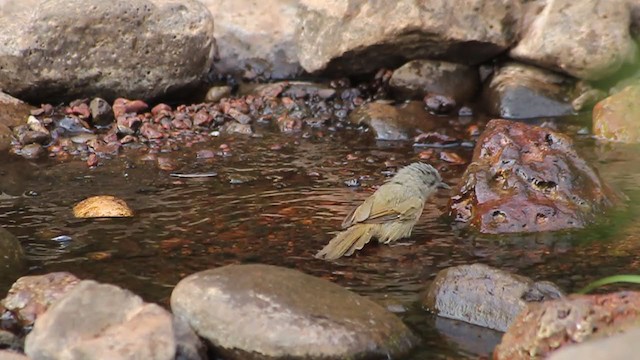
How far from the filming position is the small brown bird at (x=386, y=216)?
6406 millimetres

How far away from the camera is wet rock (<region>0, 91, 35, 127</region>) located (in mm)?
9492

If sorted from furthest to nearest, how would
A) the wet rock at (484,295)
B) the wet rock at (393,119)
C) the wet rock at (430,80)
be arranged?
the wet rock at (430,80) → the wet rock at (393,119) → the wet rock at (484,295)

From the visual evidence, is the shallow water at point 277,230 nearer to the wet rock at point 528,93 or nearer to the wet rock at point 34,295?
the wet rock at point 34,295

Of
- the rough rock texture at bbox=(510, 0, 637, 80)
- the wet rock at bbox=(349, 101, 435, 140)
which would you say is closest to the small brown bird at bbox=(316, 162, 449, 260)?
the wet rock at bbox=(349, 101, 435, 140)

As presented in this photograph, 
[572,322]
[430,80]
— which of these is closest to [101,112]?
[430,80]

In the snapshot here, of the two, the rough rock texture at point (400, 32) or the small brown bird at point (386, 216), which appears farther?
the rough rock texture at point (400, 32)

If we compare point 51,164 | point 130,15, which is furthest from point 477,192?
point 130,15

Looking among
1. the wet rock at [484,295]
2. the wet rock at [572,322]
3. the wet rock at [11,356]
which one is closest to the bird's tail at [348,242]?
the wet rock at [484,295]

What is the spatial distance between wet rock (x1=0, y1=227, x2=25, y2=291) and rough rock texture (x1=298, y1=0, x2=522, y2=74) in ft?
16.0

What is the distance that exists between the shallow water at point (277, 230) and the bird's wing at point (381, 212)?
0.17 metres

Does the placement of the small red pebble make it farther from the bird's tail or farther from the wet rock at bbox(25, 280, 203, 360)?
the wet rock at bbox(25, 280, 203, 360)

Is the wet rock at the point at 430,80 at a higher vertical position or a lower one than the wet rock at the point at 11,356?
lower

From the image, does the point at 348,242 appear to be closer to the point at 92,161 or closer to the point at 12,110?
the point at 92,161

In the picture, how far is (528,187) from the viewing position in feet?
22.6
